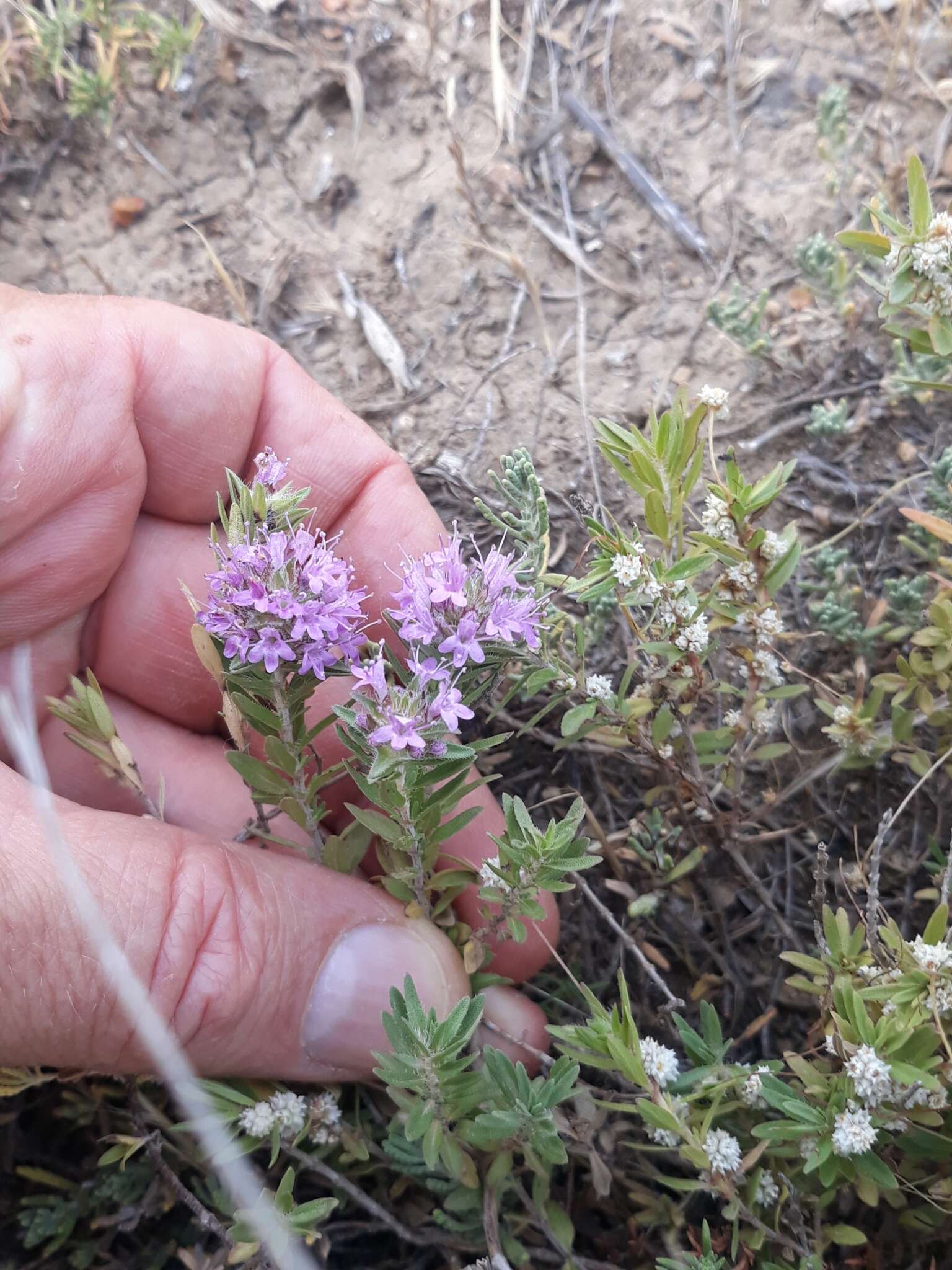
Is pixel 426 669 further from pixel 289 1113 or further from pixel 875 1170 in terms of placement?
pixel 875 1170

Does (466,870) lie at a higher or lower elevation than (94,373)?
lower

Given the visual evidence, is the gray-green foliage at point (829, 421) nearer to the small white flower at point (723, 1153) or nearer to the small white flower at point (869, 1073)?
the small white flower at point (869, 1073)

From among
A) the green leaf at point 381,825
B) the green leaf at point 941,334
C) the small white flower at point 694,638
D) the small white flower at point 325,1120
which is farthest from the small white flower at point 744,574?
the small white flower at point 325,1120

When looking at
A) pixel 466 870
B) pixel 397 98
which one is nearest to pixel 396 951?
pixel 466 870

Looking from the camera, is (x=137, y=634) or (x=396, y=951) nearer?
(x=396, y=951)

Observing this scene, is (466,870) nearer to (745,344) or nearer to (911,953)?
(911,953)

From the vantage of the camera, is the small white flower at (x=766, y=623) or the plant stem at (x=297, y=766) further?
the small white flower at (x=766, y=623)
